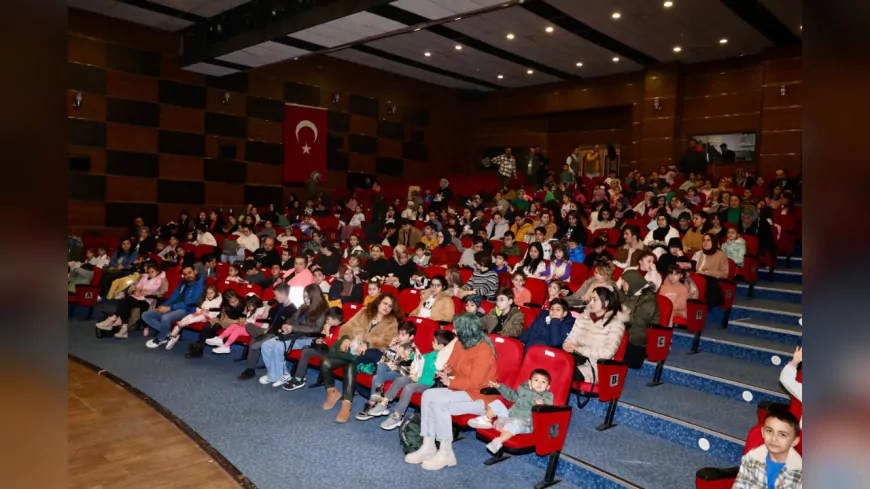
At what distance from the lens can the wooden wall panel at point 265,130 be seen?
1190 cm

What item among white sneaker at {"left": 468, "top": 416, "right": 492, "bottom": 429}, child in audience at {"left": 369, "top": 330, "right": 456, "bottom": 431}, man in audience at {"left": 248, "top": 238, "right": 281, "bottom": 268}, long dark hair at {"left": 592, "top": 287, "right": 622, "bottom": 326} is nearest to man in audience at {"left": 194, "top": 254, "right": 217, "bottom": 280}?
man in audience at {"left": 248, "top": 238, "right": 281, "bottom": 268}

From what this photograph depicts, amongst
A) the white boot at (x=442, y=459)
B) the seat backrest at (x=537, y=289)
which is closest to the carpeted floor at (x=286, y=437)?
the white boot at (x=442, y=459)

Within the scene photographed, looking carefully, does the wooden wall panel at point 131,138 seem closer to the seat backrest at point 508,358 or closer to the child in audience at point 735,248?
the seat backrest at point 508,358

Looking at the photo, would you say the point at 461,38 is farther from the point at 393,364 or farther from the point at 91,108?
the point at 393,364

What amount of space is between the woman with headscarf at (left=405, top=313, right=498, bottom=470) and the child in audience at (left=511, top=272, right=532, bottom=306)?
4.40 ft

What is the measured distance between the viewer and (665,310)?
4.35m

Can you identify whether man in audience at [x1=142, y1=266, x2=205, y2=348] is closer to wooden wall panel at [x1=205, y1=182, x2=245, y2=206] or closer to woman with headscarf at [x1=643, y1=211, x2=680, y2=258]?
woman with headscarf at [x1=643, y1=211, x2=680, y2=258]

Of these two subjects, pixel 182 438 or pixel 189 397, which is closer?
pixel 182 438

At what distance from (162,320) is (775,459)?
18.7ft

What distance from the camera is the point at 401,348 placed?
13.9ft

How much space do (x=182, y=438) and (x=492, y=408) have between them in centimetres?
199

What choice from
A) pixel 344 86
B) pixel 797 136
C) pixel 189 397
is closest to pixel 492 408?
pixel 189 397

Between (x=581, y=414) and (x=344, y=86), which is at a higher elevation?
(x=344, y=86)
